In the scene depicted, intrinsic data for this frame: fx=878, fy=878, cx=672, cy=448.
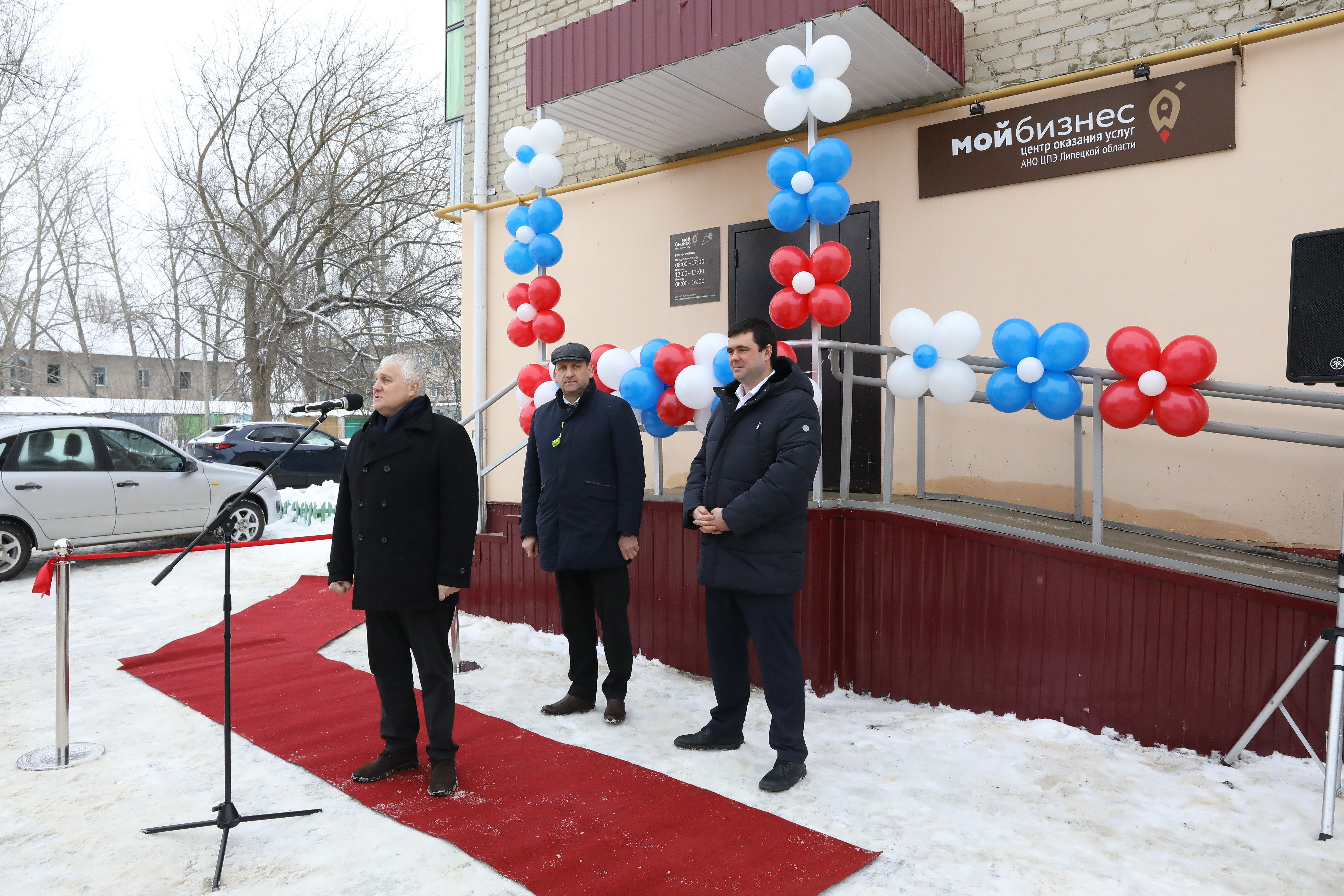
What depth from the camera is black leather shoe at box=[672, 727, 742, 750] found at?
3908 mm

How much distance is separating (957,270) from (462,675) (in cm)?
402

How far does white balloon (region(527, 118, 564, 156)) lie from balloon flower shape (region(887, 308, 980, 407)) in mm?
2714

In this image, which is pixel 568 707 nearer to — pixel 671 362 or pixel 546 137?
pixel 671 362

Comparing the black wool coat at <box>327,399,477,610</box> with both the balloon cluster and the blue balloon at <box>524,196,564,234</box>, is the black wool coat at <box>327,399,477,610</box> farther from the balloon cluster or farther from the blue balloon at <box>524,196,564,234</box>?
the blue balloon at <box>524,196,564,234</box>

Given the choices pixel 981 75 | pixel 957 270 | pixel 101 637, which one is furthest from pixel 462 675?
pixel 981 75

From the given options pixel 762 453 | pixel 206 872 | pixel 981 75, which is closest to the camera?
pixel 206 872

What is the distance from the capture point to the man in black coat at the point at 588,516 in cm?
426

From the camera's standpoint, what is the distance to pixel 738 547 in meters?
3.62

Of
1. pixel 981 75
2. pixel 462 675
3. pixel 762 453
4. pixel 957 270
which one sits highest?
pixel 981 75

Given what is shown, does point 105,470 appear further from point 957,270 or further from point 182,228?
point 182,228

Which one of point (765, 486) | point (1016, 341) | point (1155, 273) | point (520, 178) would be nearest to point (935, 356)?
point (1016, 341)

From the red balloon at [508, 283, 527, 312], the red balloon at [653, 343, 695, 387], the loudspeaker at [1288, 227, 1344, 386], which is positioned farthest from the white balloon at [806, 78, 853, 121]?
the red balloon at [508, 283, 527, 312]

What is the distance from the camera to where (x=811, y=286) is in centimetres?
450

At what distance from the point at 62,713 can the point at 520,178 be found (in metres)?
3.91
